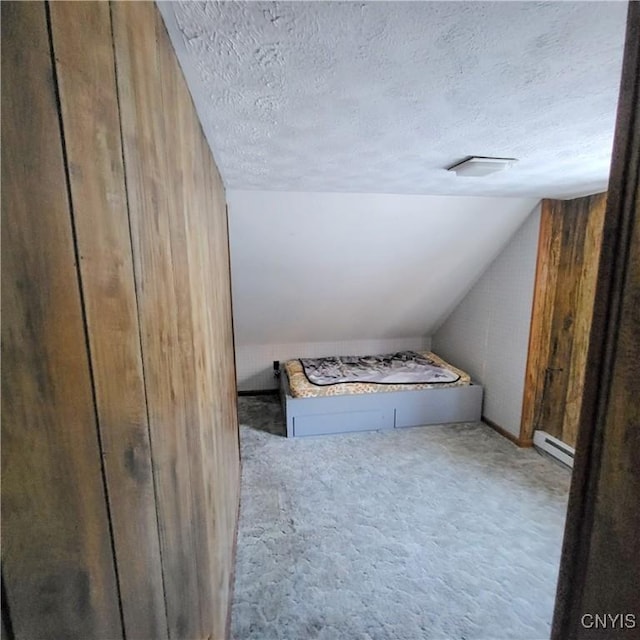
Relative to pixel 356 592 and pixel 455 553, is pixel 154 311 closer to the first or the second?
pixel 356 592

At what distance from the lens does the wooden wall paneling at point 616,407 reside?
47 cm

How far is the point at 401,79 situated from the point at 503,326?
278 cm

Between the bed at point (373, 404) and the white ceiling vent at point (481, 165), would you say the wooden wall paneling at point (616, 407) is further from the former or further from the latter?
the bed at point (373, 404)

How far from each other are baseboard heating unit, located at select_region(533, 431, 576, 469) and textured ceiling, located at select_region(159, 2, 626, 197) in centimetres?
218

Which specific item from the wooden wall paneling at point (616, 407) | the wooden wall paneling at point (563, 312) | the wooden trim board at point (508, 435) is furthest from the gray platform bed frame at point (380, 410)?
the wooden wall paneling at point (616, 407)

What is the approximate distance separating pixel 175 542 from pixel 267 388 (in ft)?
11.6

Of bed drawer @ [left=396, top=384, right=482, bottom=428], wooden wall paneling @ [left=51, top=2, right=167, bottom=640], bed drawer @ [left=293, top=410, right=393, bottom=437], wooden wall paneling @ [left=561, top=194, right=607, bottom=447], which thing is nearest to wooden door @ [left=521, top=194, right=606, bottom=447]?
wooden wall paneling @ [left=561, top=194, right=607, bottom=447]

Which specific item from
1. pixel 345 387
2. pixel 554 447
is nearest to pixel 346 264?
pixel 345 387

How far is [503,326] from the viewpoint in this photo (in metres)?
3.22

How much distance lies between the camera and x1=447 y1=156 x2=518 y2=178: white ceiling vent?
1.72 meters

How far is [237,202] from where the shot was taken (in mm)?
2502

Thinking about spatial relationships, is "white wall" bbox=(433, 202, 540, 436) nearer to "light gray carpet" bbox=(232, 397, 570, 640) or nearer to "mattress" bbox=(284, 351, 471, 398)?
"mattress" bbox=(284, 351, 471, 398)

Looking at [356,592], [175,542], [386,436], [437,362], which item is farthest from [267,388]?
[175,542]

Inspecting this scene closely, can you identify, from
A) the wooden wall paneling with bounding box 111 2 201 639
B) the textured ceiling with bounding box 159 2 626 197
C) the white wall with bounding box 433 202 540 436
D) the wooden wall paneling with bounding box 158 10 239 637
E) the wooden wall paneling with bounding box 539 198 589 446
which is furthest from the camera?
the white wall with bounding box 433 202 540 436
